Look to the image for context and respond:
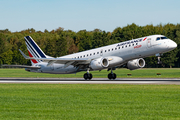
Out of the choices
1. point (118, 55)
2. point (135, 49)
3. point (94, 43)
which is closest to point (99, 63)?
point (118, 55)

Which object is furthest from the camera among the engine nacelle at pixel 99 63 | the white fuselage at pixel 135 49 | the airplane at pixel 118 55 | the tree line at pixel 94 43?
the tree line at pixel 94 43

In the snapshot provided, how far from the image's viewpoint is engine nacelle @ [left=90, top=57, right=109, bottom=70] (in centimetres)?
4062

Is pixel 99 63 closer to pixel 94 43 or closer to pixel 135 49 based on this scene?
pixel 135 49

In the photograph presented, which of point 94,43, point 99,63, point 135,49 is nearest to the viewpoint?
point 135,49

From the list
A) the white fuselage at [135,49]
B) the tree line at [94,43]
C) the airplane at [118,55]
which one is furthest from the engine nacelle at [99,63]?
the tree line at [94,43]

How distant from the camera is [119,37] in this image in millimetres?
135625

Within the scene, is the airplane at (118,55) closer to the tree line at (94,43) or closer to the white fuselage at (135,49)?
the white fuselage at (135,49)

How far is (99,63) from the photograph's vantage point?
40719 mm

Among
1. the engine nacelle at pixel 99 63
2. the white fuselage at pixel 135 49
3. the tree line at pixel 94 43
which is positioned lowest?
the engine nacelle at pixel 99 63

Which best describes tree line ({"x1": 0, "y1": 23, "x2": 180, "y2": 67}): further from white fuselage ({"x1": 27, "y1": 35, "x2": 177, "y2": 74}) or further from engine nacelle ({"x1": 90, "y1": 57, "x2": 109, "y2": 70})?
engine nacelle ({"x1": 90, "y1": 57, "x2": 109, "y2": 70})

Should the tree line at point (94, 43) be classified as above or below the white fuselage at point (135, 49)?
above

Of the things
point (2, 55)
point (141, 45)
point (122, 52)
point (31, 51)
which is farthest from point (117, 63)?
point (2, 55)

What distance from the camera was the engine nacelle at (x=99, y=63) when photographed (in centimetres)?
4062

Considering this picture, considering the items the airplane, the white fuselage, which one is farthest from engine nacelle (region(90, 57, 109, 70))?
the white fuselage
